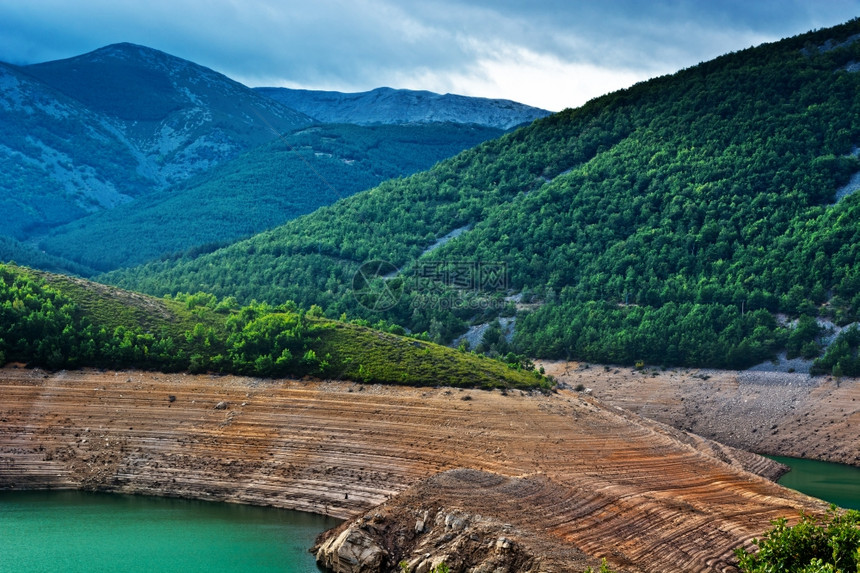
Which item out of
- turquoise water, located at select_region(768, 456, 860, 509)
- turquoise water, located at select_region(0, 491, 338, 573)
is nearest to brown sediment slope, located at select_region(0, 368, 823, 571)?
turquoise water, located at select_region(0, 491, 338, 573)

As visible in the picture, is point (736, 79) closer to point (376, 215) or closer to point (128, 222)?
point (376, 215)

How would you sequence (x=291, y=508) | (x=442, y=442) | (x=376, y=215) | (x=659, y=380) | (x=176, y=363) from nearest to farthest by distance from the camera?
(x=291, y=508) → (x=442, y=442) → (x=176, y=363) → (x=659, y=380) → (x=376, y=215)

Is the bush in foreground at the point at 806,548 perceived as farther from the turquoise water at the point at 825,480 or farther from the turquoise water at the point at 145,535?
the turquoise water at the point at 825,480

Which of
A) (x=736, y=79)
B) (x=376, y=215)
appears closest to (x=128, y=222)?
(x=376, y=215)

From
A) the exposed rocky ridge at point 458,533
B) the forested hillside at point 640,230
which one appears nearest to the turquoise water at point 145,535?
the exposed rocky ridge at point 458,533

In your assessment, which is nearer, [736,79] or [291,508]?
[291,508]
